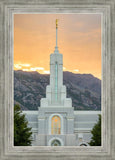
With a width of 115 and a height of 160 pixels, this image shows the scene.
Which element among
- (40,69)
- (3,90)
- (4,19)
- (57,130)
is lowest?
(57,130)

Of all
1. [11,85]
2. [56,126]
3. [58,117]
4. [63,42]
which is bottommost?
[56,126]

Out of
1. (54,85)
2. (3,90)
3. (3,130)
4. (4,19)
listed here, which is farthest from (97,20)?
(3,130)

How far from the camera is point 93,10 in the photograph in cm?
212

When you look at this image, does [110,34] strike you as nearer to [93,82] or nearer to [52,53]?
[93,82]

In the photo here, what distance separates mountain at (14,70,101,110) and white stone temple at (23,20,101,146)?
106 mm

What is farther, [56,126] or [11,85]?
[56,126]

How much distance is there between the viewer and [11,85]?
2.12 m

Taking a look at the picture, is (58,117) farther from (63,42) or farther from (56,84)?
(63,42)

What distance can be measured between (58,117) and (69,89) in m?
0.78

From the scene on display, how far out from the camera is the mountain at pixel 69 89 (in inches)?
135

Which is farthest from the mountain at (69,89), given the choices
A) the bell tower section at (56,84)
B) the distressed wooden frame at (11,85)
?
→ the distressed wooden frame at (11,85)

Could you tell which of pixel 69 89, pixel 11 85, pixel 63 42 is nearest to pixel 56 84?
pixel 69 89

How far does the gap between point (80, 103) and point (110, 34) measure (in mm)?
1762

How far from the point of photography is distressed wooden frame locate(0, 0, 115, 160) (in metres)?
2.05
